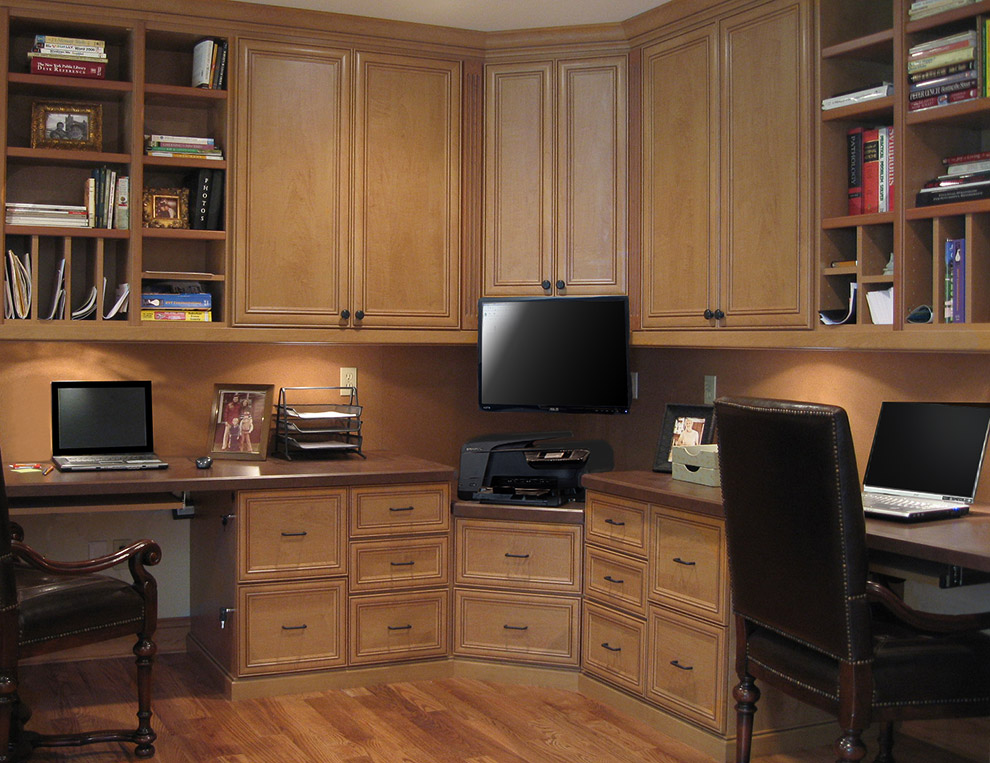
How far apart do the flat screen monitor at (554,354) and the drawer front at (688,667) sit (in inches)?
34.6

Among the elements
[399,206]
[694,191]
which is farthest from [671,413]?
[399,206]

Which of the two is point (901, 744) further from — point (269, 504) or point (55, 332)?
point (55, 332)

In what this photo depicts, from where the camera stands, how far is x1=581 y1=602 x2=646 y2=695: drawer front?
332 cm

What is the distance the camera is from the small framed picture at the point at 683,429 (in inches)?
141

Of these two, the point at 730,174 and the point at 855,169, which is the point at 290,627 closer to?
the point at 730,174

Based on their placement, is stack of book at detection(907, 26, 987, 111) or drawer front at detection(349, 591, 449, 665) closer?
stack of book at detection(907, 26, 987, 111)

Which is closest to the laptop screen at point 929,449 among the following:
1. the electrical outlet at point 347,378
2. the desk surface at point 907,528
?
the desk surface at point 907,528

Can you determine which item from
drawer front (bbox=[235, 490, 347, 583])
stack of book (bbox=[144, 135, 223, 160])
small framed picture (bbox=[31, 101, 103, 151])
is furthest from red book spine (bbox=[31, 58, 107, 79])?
drawer front (bbox=[235, 490, 347, 583])

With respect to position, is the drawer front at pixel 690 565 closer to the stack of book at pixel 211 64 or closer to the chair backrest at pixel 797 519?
the chair backrest at pixel 797 519

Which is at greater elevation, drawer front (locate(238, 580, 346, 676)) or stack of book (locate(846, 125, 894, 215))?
stack of book (locate(846, 125, 894, 215))

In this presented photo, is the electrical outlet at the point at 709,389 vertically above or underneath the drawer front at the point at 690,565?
above

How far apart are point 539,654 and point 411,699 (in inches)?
18.8

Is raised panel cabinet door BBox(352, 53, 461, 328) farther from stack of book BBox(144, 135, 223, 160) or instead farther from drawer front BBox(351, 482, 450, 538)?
drawer front BBox(351, 482, 450, 538)

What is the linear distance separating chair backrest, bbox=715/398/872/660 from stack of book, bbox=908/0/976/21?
1169mm
